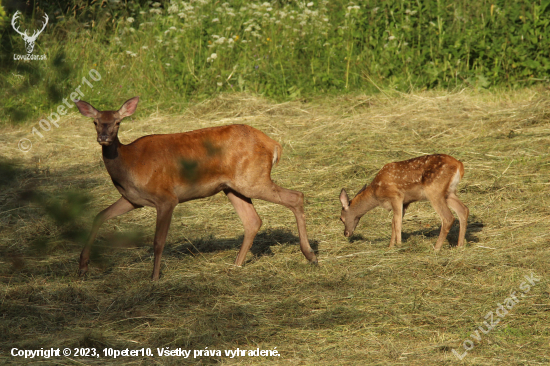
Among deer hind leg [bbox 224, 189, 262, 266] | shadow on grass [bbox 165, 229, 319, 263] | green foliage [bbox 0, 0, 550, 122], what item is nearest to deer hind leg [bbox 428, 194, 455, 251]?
shadow on grass [bbox 165, 229, 319, 263]

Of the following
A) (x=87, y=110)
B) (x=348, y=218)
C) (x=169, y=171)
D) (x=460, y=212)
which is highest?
(x=87, y=110)

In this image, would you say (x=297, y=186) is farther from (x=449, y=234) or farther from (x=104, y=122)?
(x=104, y=122)

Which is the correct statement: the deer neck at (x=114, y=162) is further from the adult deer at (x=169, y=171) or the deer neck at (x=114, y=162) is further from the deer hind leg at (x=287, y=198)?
the deer hind leg at (x=287, y=198)

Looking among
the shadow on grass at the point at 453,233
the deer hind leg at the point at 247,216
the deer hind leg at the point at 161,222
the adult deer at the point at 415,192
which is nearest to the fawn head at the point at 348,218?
the adult deer at the point at 415,192

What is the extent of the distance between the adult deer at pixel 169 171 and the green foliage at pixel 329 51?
6.22 m

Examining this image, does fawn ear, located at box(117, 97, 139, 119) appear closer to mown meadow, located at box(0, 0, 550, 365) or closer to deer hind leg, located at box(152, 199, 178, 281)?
mown meadow, located at box(0, 0, 550, 365)

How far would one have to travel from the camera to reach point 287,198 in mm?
5918

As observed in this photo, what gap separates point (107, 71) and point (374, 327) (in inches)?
371

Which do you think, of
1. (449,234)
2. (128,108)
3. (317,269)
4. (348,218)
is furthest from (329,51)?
(128,108)

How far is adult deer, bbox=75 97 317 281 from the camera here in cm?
529

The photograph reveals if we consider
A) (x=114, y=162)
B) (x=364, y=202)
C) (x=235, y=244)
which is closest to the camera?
(x=114, y=162)

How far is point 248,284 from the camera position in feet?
17.3

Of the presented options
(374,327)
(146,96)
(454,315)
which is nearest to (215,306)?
(374,327)

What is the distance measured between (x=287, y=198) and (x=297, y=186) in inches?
91.8
